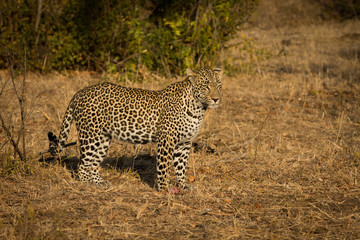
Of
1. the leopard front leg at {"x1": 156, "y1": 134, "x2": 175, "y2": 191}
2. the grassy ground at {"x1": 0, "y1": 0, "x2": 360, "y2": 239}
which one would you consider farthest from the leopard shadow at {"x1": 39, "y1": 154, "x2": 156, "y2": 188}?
the leopard front leg at {"x1": 156, "y1": 134, "x2": 175, "y2": 191}

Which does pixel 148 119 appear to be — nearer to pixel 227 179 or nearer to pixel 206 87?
pixel 206 87

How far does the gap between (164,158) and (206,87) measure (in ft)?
3.82

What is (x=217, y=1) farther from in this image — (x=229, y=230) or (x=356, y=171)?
(x=229, y=230)

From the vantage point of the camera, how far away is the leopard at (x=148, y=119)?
6.43 metres

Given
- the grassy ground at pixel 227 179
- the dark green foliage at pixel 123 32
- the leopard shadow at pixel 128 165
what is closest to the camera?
the grassy ground at pixel 227 179

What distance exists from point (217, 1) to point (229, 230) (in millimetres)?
9119

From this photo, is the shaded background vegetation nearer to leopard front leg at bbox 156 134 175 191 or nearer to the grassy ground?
the grassy ground

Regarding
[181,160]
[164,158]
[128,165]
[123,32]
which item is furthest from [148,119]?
[123,32]

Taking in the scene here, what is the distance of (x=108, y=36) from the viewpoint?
45.0 feet

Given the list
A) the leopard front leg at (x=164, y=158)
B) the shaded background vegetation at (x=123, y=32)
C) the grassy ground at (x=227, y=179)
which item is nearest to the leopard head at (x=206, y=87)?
the leopard front leg at (x=164, y=158)

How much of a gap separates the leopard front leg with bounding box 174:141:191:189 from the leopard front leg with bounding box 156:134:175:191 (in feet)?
1.25

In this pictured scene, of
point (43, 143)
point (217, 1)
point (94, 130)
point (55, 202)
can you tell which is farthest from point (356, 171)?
point (217, 1)

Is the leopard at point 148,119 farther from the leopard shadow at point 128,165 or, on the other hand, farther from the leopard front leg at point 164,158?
the leopard shadow at point 128,165

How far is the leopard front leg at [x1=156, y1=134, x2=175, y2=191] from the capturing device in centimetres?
641
